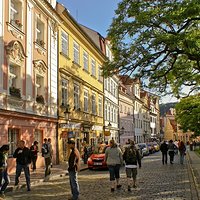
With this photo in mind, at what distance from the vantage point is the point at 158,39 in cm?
1522

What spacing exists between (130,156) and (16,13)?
36.9ft

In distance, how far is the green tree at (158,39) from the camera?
560 inches

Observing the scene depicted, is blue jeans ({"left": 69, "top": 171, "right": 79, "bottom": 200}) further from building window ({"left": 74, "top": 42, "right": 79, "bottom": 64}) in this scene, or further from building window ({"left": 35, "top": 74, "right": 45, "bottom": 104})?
building window ({"left": 74, "top": 42, "right": 79, "bottom": 64})

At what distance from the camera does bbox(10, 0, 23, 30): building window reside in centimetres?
1976

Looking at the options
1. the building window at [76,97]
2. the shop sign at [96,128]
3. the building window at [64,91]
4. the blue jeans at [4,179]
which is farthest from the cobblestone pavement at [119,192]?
the shop sign at [96,128]

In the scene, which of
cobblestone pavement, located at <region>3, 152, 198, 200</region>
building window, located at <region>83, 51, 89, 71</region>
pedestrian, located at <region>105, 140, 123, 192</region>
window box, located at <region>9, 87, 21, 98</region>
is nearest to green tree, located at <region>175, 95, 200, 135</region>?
building window, located at <region>83, 51, 89, 71</region>

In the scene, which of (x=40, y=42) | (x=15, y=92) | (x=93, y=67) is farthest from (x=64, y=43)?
(x=93, y=67)

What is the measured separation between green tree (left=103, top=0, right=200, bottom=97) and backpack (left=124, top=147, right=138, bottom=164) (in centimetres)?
455

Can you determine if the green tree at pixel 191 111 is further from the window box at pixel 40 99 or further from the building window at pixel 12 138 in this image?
the building window at pixel 12 138

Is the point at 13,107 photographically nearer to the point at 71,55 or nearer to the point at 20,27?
the point at 20,27

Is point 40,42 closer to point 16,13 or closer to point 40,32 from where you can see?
point 40,32

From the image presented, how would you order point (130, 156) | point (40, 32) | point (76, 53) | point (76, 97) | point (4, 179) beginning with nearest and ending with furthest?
point (4, 179)
point (130, 156)
point (40, 32)
point (76, 97)
point (76, 53)

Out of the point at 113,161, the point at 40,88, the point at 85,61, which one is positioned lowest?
the point at 113,161

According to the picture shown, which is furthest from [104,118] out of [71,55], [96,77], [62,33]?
[62,33]
